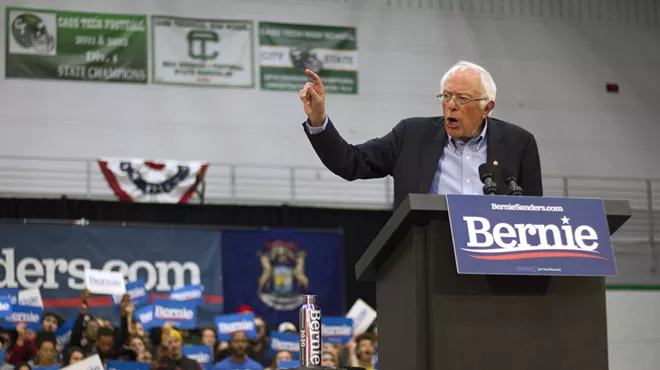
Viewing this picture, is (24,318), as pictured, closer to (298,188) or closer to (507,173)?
(298,188)

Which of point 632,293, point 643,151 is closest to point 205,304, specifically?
point 632,293

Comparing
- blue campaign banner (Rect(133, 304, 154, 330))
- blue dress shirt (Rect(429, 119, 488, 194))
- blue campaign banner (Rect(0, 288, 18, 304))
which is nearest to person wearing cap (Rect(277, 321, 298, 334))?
blue campaign banner (Rect(133, 304, 154, 330))

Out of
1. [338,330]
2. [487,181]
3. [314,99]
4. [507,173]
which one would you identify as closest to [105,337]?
[338,330]

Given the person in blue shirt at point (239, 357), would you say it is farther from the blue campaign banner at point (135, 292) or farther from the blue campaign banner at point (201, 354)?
the blue campaign banner at point (135, 292)

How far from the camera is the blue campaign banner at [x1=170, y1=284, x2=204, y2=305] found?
8.98 meters

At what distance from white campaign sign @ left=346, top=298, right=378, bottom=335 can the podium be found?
7.63 metres

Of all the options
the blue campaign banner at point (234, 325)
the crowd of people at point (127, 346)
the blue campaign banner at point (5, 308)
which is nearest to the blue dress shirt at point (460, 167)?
the crowd of people at point (127, 346)

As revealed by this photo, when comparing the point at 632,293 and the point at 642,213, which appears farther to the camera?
the point at 642,213

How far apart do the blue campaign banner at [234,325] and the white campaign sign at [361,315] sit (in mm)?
1178

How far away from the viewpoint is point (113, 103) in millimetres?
10758

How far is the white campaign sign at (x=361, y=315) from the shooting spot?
955 cm

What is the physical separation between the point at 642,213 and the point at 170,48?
6.40 meters

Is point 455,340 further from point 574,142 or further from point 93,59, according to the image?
point 574,142

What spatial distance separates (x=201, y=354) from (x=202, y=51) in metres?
4.17
